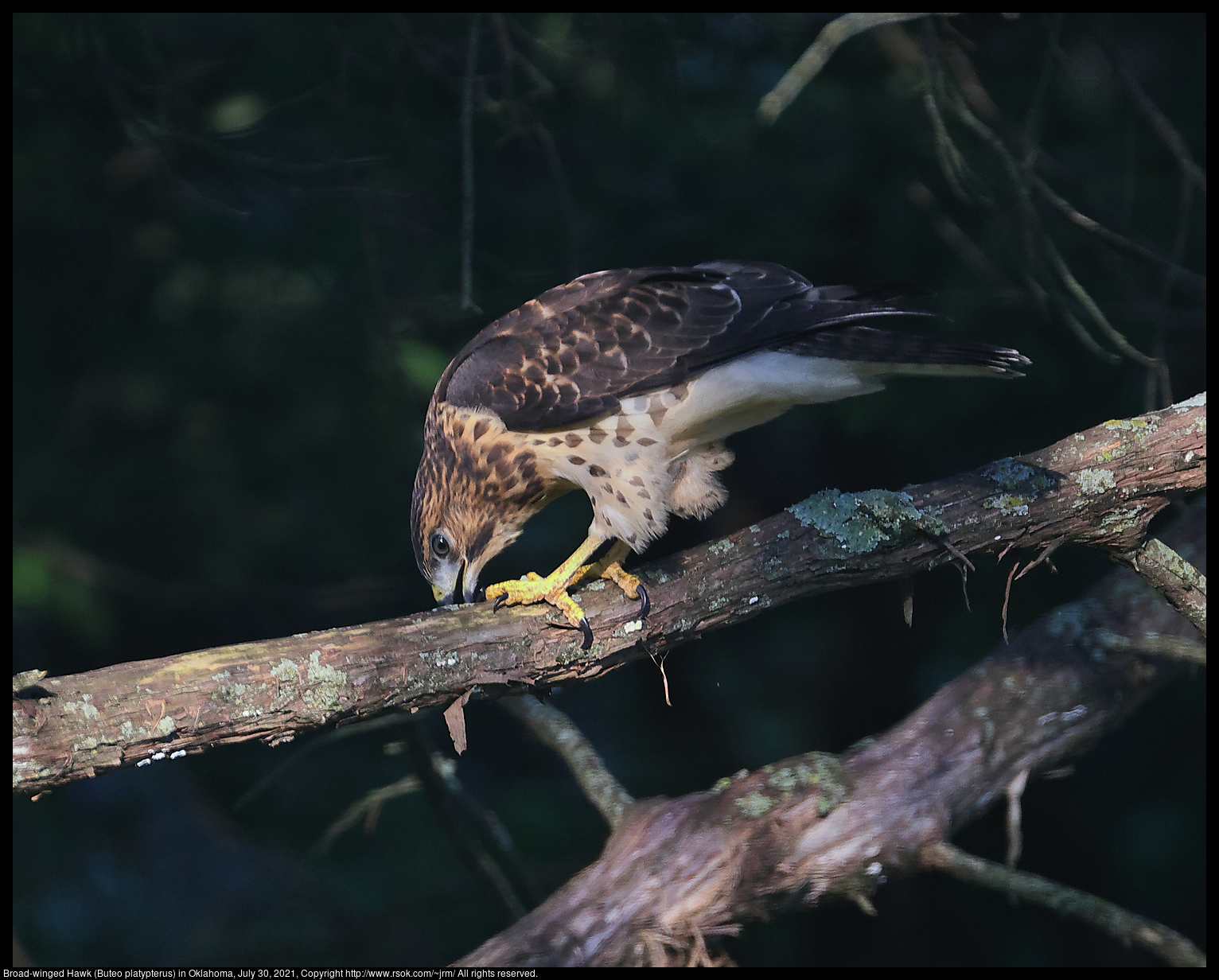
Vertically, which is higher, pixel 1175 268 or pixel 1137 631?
pixel 1175 268

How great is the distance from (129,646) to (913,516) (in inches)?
112

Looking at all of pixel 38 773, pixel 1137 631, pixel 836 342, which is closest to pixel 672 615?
pixel 836 342

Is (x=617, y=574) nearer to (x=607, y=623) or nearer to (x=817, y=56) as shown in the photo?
(x=607, y=623)

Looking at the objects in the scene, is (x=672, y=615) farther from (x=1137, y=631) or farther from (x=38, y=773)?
(x=1137, y=631)

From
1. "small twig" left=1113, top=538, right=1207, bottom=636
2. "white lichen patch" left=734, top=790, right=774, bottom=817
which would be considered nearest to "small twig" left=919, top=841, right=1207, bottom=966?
"white lichen patch" left=734, top=790, right=774, bottom=817

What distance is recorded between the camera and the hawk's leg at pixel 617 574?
231 cm

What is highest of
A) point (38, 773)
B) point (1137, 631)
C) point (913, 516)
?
point (913, 516)

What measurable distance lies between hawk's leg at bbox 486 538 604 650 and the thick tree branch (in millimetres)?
40

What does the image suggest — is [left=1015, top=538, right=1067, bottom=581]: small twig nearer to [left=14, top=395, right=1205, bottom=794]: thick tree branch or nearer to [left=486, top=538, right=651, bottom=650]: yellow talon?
[left=14, top=395, right=1205, bottom=794]: thick tree branch

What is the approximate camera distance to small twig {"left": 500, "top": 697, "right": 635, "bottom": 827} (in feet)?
8.84

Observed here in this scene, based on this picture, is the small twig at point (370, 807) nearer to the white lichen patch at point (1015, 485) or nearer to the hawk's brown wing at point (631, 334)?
the hawk's brown wing at point (631, 334)

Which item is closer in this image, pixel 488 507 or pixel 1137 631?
pixel 488 507

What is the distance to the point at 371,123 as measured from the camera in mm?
3258

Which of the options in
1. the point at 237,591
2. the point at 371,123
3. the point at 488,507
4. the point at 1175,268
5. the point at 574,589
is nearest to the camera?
the point at 574,589
